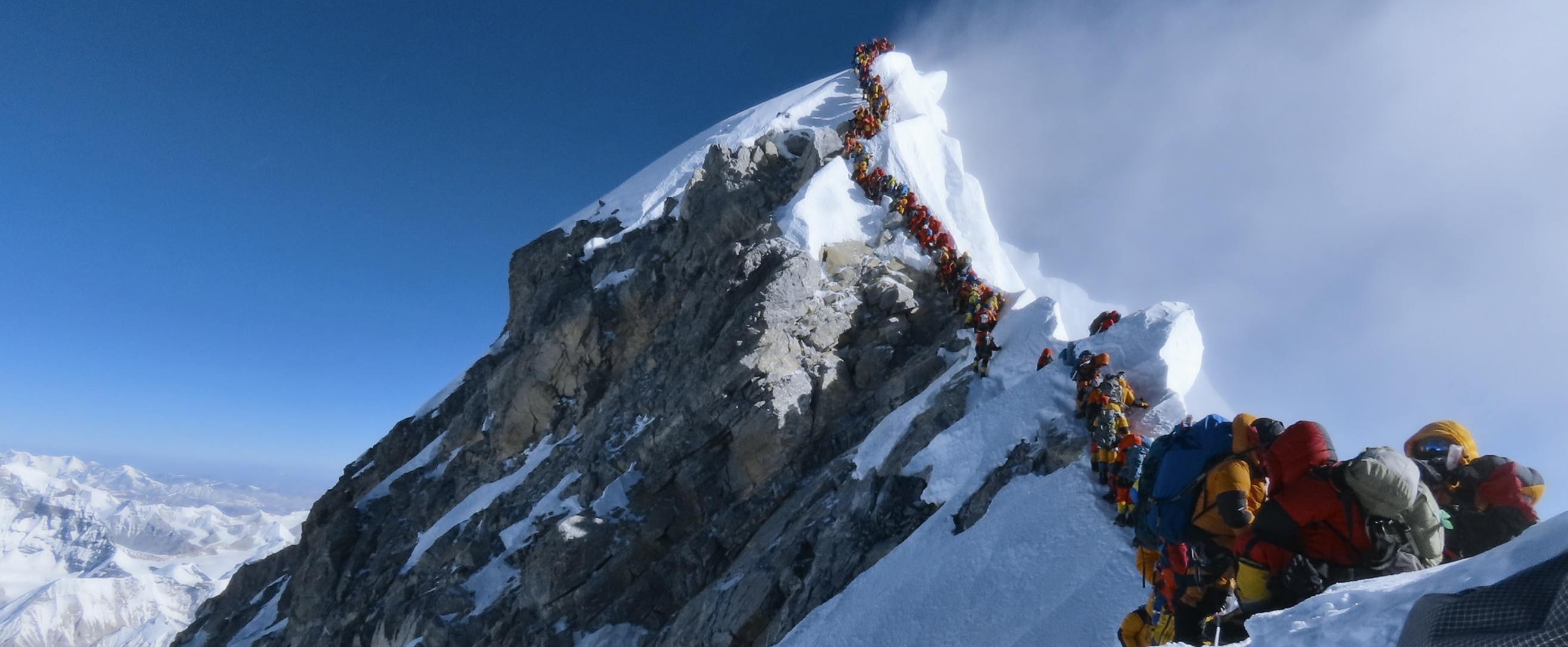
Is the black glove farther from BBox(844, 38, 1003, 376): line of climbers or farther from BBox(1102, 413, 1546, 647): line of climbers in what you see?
BBox(844, 38, 1003, 376): line of climbers

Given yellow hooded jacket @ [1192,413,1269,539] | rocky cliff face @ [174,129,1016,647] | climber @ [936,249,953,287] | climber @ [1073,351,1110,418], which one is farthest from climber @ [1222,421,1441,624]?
climber @ [936,249,953,287]

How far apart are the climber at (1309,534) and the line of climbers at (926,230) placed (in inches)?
416

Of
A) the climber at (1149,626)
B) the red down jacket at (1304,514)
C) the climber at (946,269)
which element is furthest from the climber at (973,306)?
the red down jacket at (1304,514)

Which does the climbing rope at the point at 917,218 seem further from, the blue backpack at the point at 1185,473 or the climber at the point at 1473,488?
the blue backpack at the point at 1185,473

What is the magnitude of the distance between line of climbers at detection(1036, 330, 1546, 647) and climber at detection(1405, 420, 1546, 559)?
1 cm

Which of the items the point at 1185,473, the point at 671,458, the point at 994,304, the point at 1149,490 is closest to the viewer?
the point at 1185,473

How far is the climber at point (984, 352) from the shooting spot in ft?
53.0

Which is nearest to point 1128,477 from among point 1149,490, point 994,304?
point 1149,490

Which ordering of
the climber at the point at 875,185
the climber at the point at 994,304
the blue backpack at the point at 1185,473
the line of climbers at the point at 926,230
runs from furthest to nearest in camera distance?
the climber at the point at 875,185 < the climber at the point at 994,304 < the line of climbers at the point at 926,230 < the blue backpack at the point at 1185,473

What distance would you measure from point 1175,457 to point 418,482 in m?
36.3

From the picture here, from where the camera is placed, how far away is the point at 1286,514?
5.35 m

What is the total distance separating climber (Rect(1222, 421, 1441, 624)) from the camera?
5.13m

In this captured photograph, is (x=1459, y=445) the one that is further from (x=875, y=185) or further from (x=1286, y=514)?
(x=875, y=185)

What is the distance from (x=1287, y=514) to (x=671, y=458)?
18.3 meters
